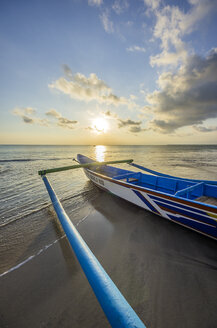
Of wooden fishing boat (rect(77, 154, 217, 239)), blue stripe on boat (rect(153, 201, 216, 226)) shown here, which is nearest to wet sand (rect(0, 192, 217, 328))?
wooden fishing boat (rect(77, 154, 217, 239))

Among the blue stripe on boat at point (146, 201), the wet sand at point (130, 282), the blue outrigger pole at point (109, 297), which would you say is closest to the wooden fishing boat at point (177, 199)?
the blue stripe on boat at point (146, 201)

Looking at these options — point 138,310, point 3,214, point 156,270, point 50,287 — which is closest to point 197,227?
point 156,270

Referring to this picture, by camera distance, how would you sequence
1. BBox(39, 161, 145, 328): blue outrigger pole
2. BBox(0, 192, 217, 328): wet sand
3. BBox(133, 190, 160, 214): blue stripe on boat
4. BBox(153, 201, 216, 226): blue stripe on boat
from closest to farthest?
BBox(39, 161, 145, 328): blue outrigger pole
BBox(0, 192, 217, 328): wet sand
BBox(153, 201, 216, 226): blue stripe on boat
BBox(133, 190, 160, 214): blue stripe on boat

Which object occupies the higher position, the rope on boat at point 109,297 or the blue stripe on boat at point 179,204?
the rope on boat at point 109,297

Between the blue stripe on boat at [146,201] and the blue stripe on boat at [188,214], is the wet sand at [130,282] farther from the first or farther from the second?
the blue stripe on boat at [188,214]

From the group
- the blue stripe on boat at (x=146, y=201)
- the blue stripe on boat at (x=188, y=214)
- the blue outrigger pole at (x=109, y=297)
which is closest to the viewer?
the blue outrigger pole at (x=109, y=297)

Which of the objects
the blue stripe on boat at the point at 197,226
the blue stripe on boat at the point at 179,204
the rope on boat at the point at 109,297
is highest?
the rope on boat at the point at 109,297

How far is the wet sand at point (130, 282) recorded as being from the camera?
1812mm

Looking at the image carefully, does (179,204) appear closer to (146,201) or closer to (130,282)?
(146,201)

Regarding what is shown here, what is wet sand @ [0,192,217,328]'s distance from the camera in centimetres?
181

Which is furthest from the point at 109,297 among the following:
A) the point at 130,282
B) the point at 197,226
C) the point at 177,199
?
the point at 197,226

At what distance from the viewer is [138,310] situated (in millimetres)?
1887

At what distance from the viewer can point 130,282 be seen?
227 centimetres

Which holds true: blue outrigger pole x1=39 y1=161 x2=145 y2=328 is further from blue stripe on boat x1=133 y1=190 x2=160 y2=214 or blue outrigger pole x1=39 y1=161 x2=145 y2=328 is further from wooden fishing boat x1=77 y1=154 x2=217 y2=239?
blue stripe on boat x1=133 y1=190 x2=160 y2=214
